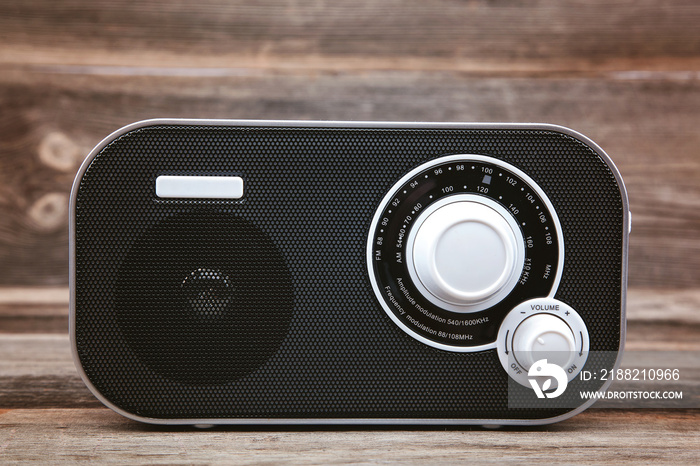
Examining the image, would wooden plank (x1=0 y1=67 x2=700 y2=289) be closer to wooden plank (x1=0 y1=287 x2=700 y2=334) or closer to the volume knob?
wooden plank (x1=0 y1=287 x2=700 y2=334)

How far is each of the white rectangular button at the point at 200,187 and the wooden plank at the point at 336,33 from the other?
1.02 feet

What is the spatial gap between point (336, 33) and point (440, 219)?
14.6 inches

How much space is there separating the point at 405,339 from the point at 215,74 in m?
0.43

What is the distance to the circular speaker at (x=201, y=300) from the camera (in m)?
0.37

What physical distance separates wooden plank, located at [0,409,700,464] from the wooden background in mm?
298

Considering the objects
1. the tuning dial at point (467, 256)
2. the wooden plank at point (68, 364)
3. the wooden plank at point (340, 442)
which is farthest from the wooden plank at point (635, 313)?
the tuning dial at point (467, 256)

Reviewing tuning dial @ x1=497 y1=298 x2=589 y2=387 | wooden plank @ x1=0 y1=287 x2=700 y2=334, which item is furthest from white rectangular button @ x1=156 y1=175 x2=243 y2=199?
wooden plank @ x1=0 y1=287 x2=700 y2=334

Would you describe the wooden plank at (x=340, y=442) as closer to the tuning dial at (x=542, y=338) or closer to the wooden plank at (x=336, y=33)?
the tuning dial at (x=542, y=338)

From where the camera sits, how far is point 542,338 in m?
0.35

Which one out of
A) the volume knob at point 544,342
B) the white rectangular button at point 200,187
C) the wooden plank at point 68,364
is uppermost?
the white rectangular button at point 200,187

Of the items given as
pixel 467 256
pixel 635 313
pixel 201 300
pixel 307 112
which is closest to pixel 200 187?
pixel 201 300

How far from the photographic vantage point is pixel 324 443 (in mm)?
344

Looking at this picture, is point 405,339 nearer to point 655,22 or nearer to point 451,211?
point 451,211

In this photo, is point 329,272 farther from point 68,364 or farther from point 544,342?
point 68,364
